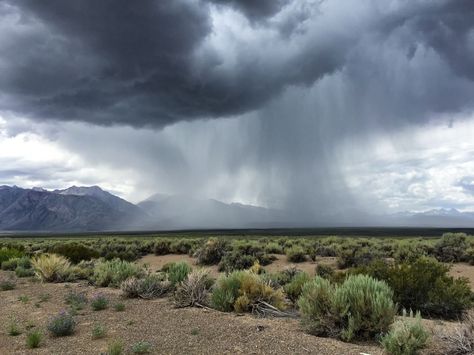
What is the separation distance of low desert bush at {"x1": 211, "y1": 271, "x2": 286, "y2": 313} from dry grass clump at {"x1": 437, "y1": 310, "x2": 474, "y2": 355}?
4.44 m

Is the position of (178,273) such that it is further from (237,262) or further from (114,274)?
(237,262)

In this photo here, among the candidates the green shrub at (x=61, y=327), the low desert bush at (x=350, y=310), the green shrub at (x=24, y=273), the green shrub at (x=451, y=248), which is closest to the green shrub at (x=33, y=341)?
the green shrub at (x=61, y=327)

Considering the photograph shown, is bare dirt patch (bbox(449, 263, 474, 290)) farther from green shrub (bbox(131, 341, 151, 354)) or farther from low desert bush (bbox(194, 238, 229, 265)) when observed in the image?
green shrub (bbox(131, 341, 151, 354))

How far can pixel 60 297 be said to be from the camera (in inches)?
554

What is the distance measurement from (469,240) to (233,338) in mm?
31583

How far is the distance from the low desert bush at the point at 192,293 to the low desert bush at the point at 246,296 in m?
0.61

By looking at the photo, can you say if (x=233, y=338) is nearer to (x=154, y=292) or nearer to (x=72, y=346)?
(x=72, y=346)

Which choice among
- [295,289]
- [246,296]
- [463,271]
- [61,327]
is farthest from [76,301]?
[463,271]

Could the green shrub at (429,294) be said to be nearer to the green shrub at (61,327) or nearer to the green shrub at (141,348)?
the green shrub at (141,348)

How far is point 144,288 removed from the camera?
13.8 metres

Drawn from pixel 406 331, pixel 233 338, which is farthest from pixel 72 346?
pixel 406 331

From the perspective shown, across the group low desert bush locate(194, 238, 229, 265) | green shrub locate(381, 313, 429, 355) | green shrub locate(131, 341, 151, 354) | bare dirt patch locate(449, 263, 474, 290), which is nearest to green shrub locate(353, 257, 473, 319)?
green shrub locate(381, 313, 429, 355)

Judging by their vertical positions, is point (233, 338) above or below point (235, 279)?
below

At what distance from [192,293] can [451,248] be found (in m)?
25.6
